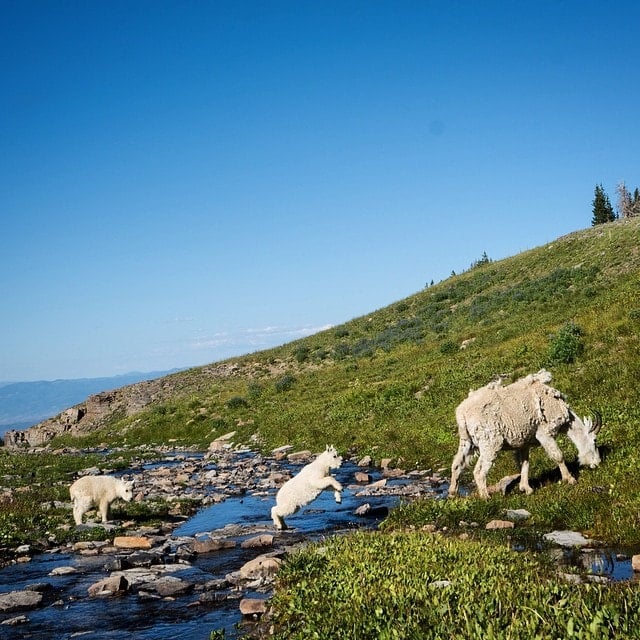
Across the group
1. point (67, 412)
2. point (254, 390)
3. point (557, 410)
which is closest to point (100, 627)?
point (557, 410)

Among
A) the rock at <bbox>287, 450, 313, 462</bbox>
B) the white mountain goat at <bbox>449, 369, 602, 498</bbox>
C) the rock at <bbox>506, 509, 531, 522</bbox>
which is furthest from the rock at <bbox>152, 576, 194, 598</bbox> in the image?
the rock at <bbox>287, 450, 313, 462</bbox>

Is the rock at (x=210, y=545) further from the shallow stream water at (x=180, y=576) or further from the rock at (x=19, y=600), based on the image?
the rock at (x=19, y=600)

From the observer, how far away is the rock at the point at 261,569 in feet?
33.1

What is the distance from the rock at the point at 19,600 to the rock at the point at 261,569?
3441 millimetres

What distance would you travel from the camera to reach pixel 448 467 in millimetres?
18594

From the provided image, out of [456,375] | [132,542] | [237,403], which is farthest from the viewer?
[237,403]

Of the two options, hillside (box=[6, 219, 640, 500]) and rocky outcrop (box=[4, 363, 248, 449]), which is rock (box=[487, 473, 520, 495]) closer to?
hillside (box=[6, 219, 640, 500])

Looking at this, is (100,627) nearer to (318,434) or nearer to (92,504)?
(92,504)

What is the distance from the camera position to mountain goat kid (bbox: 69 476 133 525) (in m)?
15.8

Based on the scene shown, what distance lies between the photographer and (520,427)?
46.2 feet

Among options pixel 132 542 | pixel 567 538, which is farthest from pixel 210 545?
pixel 567 538

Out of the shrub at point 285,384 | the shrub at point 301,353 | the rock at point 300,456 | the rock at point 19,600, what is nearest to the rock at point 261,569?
the rock at point 19,600

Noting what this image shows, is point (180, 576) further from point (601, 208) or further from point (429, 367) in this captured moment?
point (601, 208)

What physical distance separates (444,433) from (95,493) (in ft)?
40.2
